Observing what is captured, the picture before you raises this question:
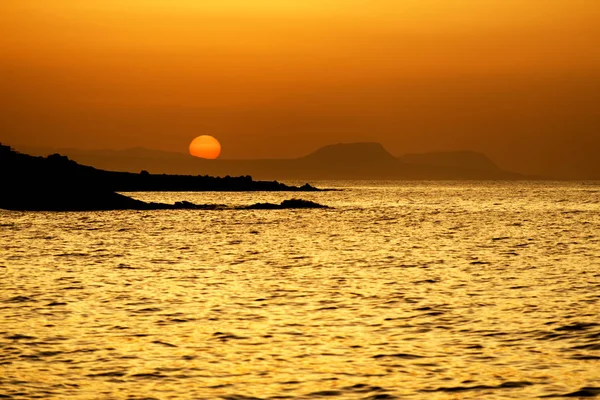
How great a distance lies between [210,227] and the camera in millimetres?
90312

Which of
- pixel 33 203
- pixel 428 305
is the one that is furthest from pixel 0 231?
pixel 428 305

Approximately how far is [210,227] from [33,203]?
41317mm

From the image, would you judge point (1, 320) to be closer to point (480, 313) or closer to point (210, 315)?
point (210, 315)

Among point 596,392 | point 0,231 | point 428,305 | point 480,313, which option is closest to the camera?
point 596,392

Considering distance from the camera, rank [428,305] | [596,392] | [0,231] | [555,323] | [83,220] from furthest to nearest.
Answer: [83,220] → [0,231] → [428,305] → [555,323] → [596,392]

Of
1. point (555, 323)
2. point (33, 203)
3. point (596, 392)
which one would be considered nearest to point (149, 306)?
point (555, 323)

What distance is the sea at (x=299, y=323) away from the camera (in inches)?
775

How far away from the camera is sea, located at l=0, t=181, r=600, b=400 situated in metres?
19.7

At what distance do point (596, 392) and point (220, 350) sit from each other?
9.89 m

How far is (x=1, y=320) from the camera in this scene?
2797 centimetres

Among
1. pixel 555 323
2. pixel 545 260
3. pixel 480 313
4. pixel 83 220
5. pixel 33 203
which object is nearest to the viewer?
pixel 555 323

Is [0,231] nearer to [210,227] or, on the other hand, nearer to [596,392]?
[210,227]

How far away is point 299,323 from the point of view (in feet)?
90.6

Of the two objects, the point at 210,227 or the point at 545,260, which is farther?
the point at 210,227
